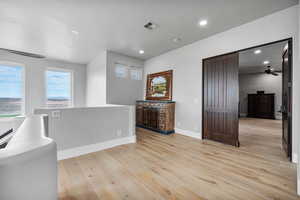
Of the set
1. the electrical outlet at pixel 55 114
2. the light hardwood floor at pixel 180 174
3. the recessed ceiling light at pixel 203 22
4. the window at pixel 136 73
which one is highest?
the recessed ceiling light at pixel 203 22

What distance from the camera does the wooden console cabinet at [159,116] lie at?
4.25 meters

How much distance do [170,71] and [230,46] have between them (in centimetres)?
189

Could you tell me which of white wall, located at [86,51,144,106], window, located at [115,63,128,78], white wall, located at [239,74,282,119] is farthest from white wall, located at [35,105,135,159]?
white wall, located at [239,74,282,119]

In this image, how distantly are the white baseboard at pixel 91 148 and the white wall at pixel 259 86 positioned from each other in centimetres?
870

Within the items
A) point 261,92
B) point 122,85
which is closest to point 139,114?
point 122,85

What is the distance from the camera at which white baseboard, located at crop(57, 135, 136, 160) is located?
99.1 inches

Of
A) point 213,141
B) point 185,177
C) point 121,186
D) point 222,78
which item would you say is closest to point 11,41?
point 121,186

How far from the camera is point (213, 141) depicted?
3.51 metres

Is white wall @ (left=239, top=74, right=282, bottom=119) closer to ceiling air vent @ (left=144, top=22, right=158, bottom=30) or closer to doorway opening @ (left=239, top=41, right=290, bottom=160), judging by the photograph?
doorway opening @ (left=239, top=41, right=290, bottom=160)

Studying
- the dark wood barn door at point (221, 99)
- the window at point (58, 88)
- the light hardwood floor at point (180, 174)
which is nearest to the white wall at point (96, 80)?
the window at point (58, 88)

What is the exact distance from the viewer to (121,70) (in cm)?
496

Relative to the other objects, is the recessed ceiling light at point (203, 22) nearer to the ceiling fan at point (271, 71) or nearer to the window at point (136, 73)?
the window at point (136, 73)

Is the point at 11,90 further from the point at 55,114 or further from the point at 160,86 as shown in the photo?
the point at 160,86

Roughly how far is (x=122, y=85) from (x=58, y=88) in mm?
3047
